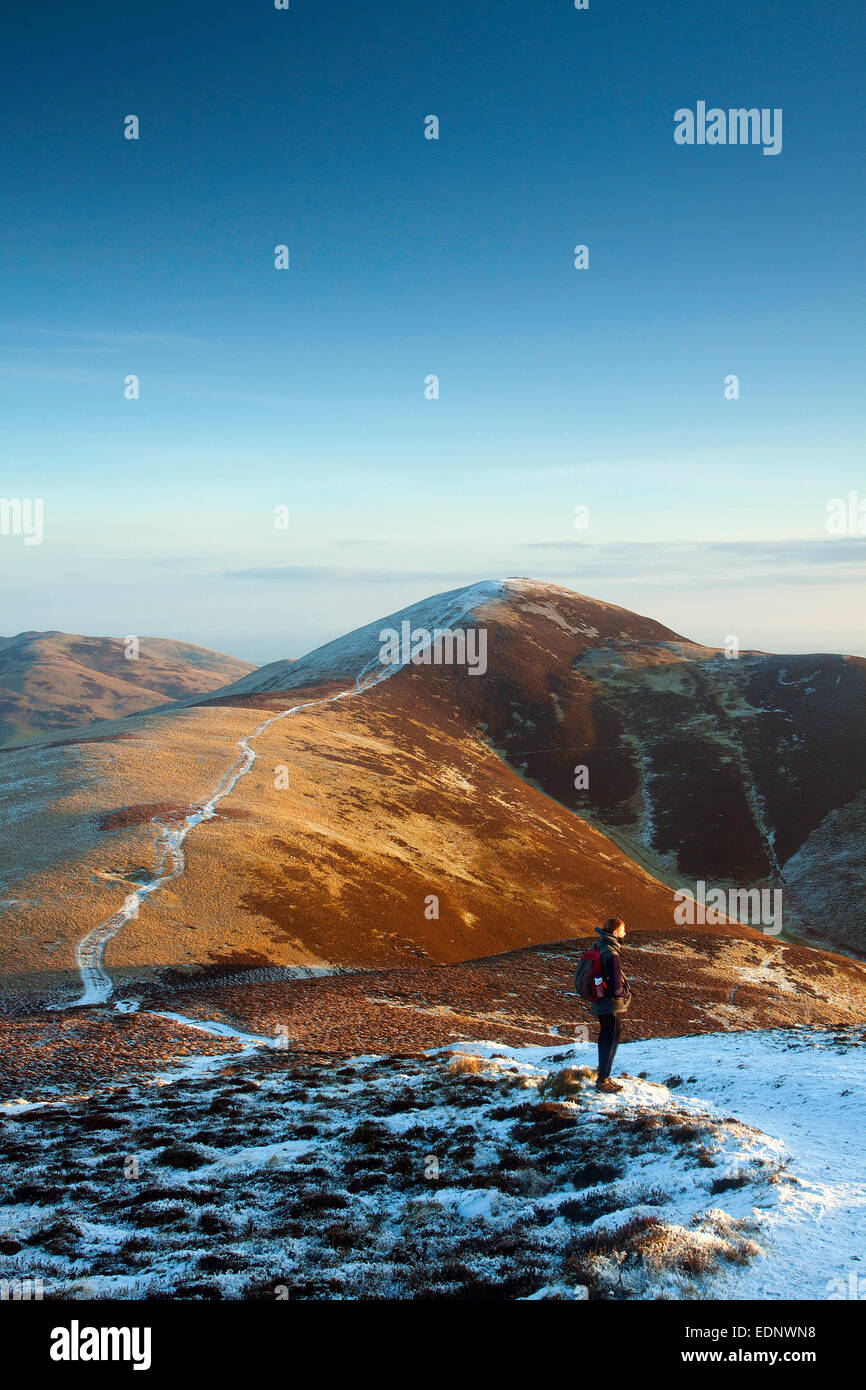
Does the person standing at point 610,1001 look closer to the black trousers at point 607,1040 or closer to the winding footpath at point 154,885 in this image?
the black trousers at point 607,1040

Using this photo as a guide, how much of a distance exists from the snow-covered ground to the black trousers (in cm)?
60

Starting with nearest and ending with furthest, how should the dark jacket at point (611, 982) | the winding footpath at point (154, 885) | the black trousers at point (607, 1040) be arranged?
the dark jacket at point (611, 982) < the black trousers at point (607, 1040) < the winding footpath at point (154, 885)

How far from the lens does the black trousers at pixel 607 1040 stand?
1691 centimetres

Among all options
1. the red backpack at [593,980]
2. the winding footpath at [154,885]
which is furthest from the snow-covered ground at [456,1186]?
the winding footpath at [154,885]

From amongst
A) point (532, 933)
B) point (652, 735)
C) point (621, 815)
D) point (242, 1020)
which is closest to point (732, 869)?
point (621, 815)

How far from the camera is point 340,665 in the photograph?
13600 centimetres

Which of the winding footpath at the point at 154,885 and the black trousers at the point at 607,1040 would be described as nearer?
the black trousers at the point at 607,1040

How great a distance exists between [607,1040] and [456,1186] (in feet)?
17.7

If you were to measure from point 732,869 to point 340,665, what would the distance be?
7689cm

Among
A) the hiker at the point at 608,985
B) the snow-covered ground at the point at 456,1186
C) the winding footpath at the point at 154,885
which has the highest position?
the hiker at the point at 608,985

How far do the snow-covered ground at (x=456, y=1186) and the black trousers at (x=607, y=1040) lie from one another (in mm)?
605

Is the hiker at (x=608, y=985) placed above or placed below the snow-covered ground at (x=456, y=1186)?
above
